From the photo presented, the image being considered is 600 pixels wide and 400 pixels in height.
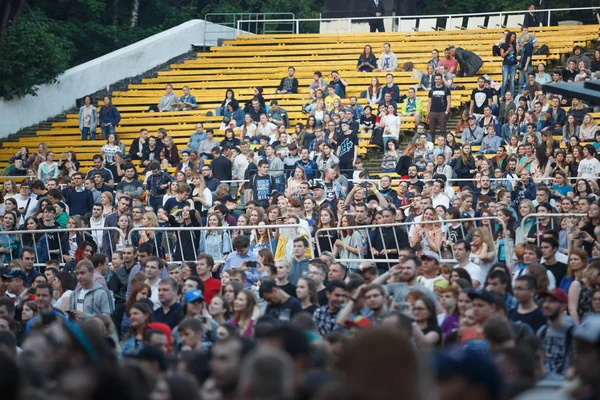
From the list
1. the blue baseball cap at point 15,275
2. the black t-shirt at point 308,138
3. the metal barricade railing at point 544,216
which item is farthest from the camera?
the black t-shirt at point 308,138

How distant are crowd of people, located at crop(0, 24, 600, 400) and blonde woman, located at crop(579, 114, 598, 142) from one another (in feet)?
0.08

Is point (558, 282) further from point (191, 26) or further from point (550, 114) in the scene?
point (191, 26)

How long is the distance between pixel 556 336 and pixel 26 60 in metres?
20.6

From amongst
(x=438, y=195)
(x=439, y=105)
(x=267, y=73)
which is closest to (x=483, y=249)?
(x=438, y=195)

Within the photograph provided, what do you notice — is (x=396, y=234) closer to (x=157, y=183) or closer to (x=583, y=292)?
(x=583, y=292)

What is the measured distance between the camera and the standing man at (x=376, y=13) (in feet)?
103

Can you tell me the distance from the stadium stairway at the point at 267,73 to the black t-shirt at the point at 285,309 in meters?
12.2

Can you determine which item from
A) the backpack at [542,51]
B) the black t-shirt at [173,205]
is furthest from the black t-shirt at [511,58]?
the black t-shirt at [173,205]

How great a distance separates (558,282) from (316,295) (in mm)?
2506

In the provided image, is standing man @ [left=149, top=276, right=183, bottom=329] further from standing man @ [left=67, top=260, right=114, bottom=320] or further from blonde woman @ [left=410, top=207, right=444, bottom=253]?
blonde woman @ [left=410, top=207, right=444, bottom=253]

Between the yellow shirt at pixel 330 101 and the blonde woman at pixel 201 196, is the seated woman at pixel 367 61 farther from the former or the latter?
the blonde woman at pixel 201 196

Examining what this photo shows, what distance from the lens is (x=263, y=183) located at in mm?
19172

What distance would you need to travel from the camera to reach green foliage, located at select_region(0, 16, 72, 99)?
27.2 m

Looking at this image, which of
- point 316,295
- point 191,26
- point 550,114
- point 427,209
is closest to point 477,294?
point 316,295
